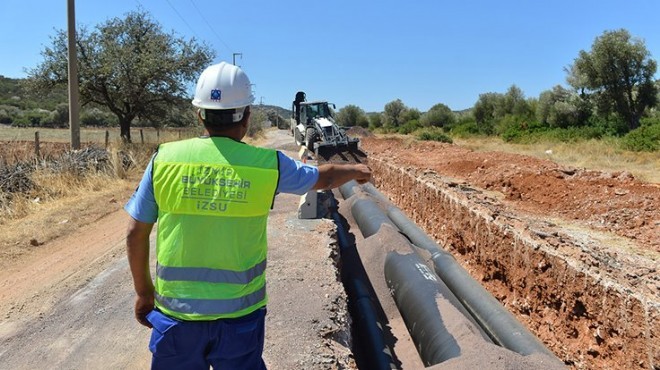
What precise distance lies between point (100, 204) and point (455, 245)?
6.98m

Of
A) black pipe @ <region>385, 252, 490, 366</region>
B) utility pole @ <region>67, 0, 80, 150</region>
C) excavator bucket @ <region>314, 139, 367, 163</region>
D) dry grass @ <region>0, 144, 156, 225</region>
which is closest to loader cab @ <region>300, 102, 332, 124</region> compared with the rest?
excavator bucket @ <region>314, 139, 367, 163</region>

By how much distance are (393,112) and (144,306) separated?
65570mm

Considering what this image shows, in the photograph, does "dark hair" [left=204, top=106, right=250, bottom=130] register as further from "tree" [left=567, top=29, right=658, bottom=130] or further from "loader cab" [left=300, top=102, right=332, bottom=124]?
"tree" [left=567, top=29, right=658, bottom=130]

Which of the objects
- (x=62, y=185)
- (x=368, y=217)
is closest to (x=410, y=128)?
(x=62, y=185)

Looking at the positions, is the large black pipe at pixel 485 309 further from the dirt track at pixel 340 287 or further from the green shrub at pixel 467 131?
the green shrub at pixel 467 131

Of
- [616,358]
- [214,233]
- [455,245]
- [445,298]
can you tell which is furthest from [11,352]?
[455,245]

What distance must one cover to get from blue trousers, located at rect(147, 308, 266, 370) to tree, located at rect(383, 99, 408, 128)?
211ft

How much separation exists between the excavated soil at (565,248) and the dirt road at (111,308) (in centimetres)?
258

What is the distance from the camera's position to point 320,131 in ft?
57.0

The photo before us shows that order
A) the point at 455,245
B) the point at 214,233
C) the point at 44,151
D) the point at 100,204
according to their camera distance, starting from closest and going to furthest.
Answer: the point at 214,233 < the point at 455,245 < the point at 100,204 < the point at 44,151

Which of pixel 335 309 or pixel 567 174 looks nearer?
pixel 335 309

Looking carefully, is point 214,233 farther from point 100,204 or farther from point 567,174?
point 567,174

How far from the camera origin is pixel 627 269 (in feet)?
16.2

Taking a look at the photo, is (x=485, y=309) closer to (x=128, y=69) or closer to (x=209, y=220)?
(x=209, y=220)
